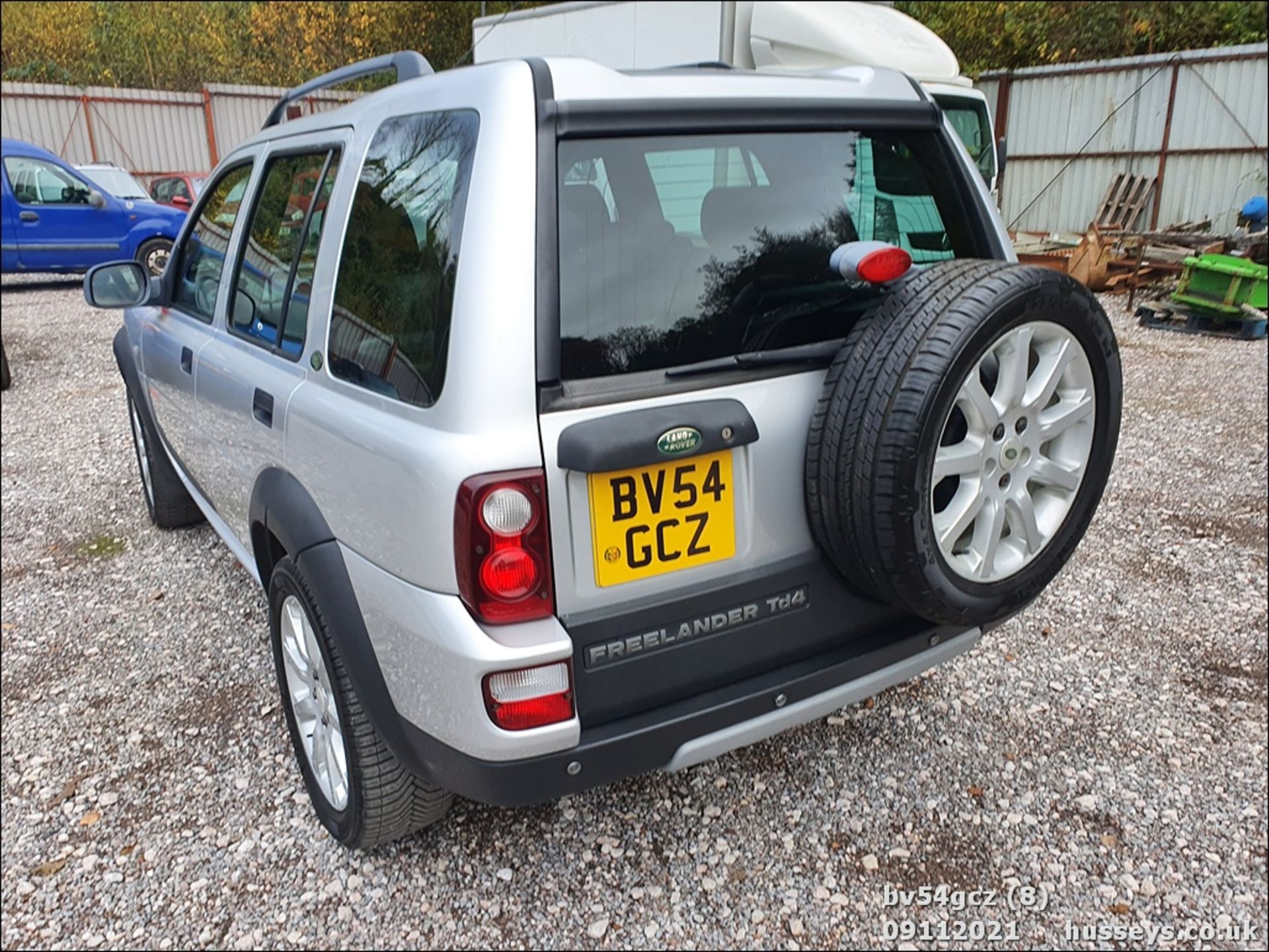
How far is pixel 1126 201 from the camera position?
515 inches

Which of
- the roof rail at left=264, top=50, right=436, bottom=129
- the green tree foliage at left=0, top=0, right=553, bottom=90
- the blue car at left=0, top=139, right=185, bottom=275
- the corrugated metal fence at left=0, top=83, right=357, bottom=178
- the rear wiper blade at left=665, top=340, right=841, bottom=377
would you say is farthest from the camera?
the green tree foliage at left=0, top=0, right=553, bottom=90

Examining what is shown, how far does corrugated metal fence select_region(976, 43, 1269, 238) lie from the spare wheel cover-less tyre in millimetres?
11290

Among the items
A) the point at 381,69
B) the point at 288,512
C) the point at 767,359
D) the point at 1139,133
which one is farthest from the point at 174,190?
the point at 767,359

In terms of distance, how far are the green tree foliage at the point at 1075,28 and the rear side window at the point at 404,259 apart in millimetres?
15434

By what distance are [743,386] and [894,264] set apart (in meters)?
0.43

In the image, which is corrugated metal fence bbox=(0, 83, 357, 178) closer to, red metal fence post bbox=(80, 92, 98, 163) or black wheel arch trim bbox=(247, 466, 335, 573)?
red metal fence post bbox=(80, 92, 98, 163)

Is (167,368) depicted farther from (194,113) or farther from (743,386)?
(194,113)

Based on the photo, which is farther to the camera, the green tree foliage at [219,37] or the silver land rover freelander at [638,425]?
the green tree foliage at [219,37]

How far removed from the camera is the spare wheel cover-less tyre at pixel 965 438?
197 centimetres

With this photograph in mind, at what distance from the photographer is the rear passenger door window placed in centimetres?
246

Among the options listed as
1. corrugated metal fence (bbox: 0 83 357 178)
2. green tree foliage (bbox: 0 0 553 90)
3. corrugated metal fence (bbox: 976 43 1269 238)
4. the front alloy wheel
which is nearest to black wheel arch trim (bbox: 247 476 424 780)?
the front alloy wheel

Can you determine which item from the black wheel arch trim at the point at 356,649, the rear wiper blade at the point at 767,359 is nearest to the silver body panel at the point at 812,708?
the black wheel arch trim at the point at 356,649

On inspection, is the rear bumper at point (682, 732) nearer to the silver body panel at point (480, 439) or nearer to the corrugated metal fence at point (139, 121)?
the silver body panel at point (480, 439)

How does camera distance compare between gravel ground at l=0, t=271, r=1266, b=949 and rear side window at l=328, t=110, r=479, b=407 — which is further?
gravel ground at l=0, t=271, r=1266, b=949
